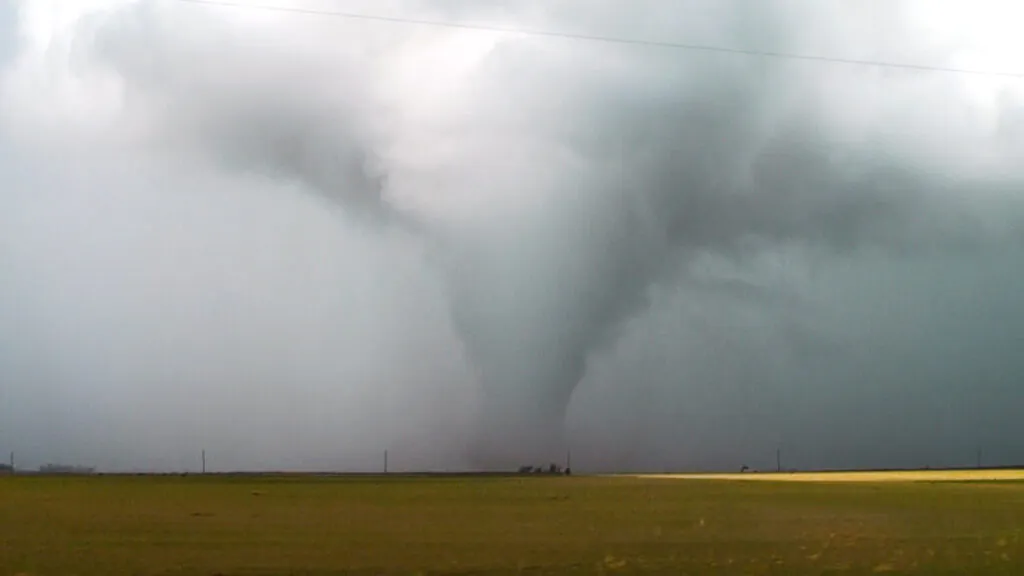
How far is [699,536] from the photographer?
1494 inches

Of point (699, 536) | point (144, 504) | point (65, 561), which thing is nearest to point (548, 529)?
point (699, 536)

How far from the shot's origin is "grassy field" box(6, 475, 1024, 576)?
29.1 meters

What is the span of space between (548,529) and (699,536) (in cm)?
651

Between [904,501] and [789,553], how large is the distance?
1441 inches

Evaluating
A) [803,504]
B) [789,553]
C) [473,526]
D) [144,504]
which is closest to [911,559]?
[789,553]

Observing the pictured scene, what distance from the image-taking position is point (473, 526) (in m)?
43.6

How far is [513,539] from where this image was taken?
3716 centimetres

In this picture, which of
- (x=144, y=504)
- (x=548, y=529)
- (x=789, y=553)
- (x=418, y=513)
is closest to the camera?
(x=789, y=553)

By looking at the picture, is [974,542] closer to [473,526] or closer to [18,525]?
[473,526]

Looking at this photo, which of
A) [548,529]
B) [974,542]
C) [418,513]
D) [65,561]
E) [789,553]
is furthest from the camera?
[418,513]

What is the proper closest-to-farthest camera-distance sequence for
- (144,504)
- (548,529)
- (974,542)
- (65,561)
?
(65,561) → (974,542) → (548,529) → (144,504)

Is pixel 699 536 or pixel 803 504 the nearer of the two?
pixel 699 536

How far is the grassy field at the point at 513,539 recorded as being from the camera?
95.5ft

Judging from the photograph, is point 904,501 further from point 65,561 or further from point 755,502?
point 65,561
